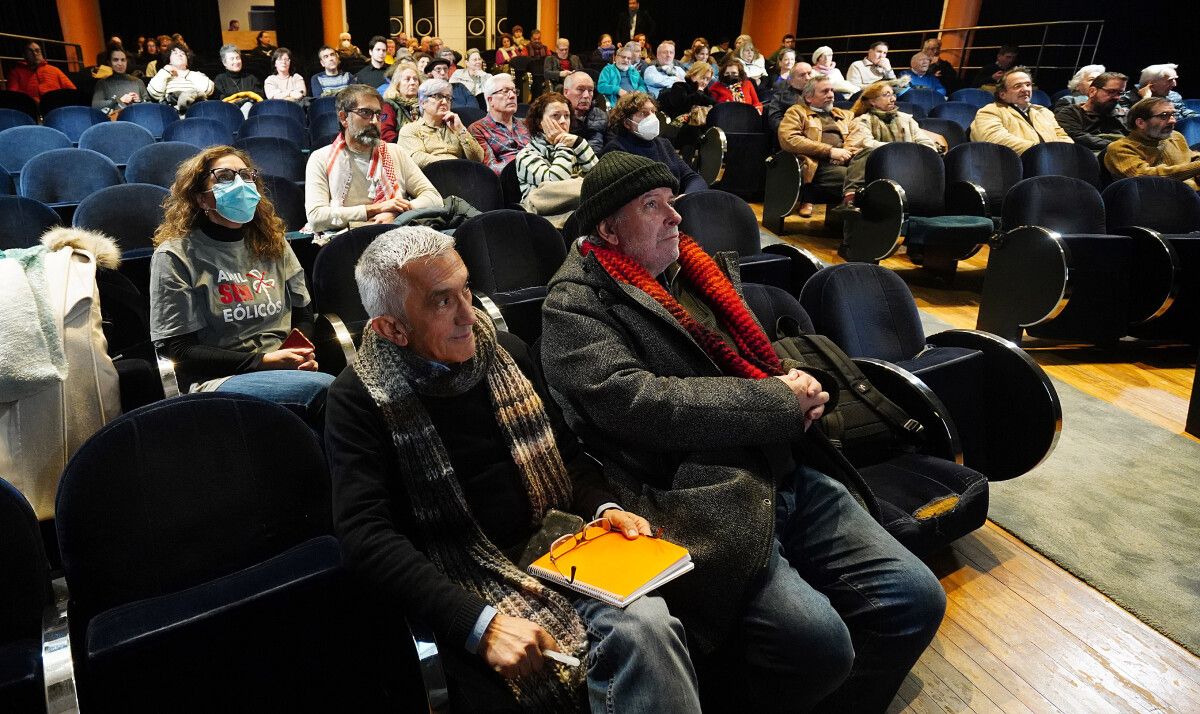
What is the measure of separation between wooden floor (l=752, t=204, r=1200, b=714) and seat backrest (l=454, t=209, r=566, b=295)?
1.70m

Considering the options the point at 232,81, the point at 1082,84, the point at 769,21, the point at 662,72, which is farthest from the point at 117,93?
the point at 769,21

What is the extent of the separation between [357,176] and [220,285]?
134 cm

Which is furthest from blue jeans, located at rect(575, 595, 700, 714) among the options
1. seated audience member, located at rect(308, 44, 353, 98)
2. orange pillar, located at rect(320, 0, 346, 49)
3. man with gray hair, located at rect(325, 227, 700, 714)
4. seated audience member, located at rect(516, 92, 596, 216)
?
orange pillar, located at rect(320, 0, 346, 49)

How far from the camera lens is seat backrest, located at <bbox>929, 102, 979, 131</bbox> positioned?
7.03 m

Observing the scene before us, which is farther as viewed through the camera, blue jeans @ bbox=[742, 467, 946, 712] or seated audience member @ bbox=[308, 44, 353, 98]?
seated audience member @ bbox=[308, 44, 353, 98]

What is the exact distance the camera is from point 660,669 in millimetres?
1223

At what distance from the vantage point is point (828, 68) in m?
7.62

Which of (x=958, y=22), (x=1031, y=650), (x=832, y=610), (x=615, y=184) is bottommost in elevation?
(x=1031, y=650)

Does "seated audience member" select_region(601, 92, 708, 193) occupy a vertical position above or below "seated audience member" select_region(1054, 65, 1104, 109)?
below

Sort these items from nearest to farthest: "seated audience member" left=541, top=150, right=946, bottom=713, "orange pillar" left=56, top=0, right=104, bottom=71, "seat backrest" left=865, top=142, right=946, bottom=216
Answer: "seated audience member" left=541, top=150, right=946, bottom=713
"seat backrest" left=865, top=142, right=946, bottom=216
"orange pillar" left=56, top=0, right=104, bottom=71

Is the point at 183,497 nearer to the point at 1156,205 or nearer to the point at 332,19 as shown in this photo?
the point at 1156,205

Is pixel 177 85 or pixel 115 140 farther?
pixel 177 85

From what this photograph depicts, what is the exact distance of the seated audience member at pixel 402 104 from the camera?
4781mm

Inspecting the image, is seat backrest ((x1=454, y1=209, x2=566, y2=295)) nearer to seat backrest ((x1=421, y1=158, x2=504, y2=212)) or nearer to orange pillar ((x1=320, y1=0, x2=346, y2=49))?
seat backrest ((x1=421, y1=158, x2=504, y2=212))
